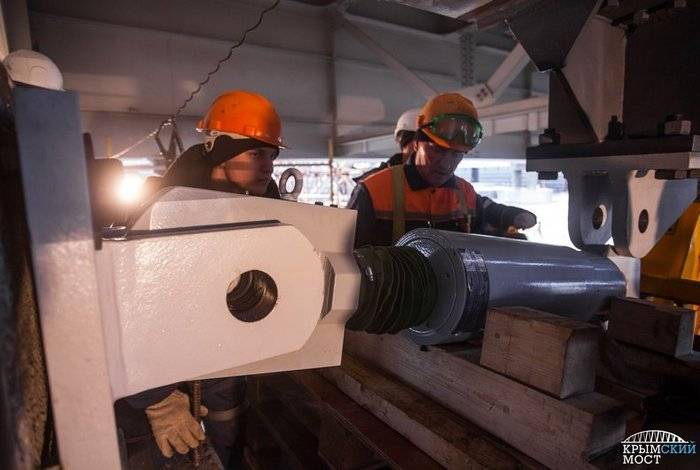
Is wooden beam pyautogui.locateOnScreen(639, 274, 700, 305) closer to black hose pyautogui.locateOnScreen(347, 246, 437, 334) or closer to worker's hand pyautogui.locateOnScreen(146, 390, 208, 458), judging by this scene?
black hose pyautogui.locateOnScreen(347, 246, 437, 334)

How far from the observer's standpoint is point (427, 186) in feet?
9.05

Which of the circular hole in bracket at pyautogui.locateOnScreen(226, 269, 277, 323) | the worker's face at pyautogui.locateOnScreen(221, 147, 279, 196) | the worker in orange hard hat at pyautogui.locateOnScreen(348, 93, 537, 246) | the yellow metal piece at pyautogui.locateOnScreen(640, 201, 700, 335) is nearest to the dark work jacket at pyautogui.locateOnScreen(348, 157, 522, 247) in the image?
the worker in orange hard hat at pyautogui.locateOnScreen(348, 93, 537, 246)

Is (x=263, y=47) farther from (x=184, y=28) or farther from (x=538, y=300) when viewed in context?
(x=538, y=300)

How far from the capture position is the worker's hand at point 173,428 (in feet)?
4.59

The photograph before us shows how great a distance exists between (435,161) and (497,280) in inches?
66.1

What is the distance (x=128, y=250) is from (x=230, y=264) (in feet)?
0.42

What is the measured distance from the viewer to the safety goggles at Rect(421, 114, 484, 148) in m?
2.48

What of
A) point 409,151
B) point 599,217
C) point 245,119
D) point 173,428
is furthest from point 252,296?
point 409,151

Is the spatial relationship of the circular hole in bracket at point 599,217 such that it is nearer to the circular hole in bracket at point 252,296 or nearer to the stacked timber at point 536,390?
the stacked timber at point 536,390

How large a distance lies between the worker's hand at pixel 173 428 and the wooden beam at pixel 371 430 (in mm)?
409

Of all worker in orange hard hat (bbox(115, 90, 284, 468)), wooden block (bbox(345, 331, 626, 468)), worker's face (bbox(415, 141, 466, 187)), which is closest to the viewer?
wooden block (bbox(345, 331, 626, 468))

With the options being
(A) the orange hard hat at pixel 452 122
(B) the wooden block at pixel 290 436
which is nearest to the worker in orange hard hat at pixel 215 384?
(B) the wooden block at pixel 290 436

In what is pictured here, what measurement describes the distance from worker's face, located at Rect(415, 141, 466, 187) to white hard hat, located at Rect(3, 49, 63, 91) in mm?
2431

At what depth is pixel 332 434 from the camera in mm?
1374
